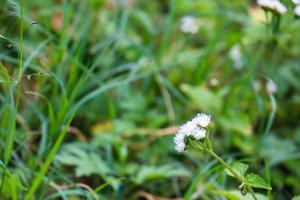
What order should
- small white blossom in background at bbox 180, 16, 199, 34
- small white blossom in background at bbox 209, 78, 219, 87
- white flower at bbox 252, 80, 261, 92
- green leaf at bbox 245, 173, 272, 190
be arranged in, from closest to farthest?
green leaf at bbox 245, 173, 272, 190
white flower at bbox 252, 80, 261, 92
small white blossom in background at bbox 209, 78, 219, 87
small white blossom in background at bbox 180, 16, 199, 34

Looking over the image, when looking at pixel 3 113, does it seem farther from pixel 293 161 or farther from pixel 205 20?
pixel 205 20

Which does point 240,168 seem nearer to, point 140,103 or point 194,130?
point 194,130

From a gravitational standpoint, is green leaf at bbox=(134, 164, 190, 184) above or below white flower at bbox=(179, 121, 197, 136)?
below

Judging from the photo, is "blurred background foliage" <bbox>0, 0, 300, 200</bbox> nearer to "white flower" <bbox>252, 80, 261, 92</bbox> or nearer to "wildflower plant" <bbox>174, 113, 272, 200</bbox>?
"white flower" <bbox>252, 80, 261, 92</bbox>

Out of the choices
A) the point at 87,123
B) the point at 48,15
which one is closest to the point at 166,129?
the point at 87,123

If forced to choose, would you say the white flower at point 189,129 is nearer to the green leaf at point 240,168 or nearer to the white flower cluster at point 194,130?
the white flower cluster at point 194,130

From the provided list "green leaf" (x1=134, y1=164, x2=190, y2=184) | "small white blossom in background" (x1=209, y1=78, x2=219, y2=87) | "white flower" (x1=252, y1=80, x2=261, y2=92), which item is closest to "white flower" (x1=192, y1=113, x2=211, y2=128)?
"green leaf" (x1=134, y1=164, x2=190, y2=184)

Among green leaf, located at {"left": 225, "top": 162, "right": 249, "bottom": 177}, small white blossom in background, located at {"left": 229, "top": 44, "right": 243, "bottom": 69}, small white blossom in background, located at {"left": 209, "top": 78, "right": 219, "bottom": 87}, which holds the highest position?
green leaf, located at {"left": 225, "top": 162, "right": 249, "bottom": 177}

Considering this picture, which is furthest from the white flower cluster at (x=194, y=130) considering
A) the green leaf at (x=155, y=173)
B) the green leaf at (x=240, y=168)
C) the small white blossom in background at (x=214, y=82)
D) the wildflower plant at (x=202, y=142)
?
the small white blossom in background at (x=214, y=82)
